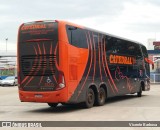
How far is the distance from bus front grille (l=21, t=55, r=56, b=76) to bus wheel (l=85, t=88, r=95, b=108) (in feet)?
7.92

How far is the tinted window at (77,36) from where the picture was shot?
51.6 feet

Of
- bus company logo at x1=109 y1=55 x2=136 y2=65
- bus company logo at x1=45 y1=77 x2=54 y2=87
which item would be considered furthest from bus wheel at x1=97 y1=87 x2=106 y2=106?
bus company logo at x1=45 y1=77 x2=54 y2=87

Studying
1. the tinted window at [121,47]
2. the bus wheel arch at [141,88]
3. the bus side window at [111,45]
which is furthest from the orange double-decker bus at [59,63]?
the bus wheel arch at [141,88]

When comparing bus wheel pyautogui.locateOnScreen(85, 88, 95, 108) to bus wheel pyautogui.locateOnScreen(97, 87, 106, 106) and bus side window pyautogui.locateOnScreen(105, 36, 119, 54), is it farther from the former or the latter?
bus side window pyautogui.locateOnScreen(105, 36, 119, 54)

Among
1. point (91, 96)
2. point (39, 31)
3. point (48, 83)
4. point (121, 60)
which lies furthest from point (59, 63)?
point (121, 60)

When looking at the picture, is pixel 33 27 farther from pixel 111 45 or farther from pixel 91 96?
pixel 111 45

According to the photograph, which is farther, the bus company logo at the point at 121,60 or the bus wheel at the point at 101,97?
the bus company logo at the point at 121,60

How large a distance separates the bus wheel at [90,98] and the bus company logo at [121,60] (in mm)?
2768

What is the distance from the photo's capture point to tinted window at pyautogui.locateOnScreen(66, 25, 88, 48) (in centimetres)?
1573

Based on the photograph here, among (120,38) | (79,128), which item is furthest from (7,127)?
(120,38)

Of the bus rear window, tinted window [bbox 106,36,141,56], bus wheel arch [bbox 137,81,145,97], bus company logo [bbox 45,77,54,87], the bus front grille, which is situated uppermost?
the bus rear window

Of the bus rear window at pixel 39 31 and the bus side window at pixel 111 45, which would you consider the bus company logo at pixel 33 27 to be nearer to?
the bus rear window at pixel 39 31

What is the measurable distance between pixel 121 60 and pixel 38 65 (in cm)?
688

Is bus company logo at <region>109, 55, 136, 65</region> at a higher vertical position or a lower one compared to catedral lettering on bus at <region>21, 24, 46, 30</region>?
lower
